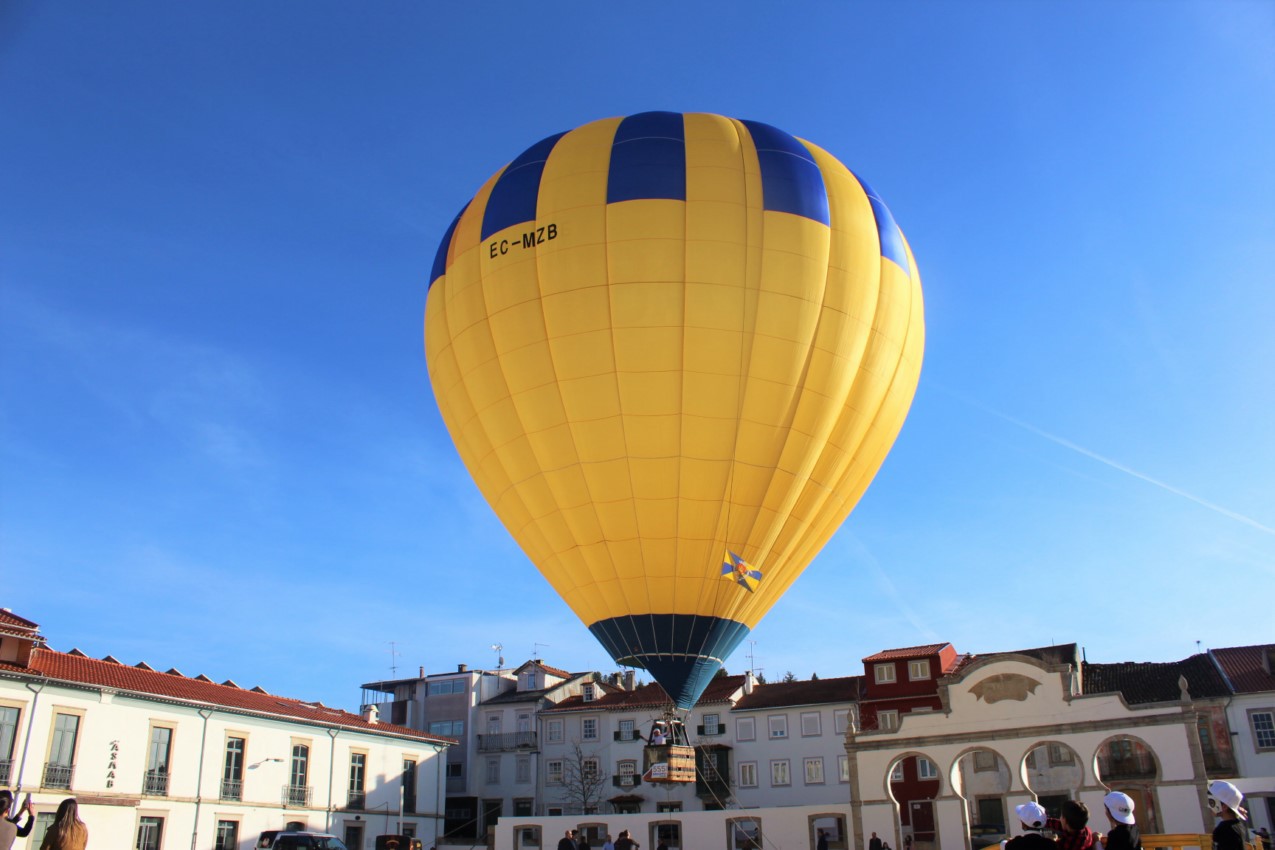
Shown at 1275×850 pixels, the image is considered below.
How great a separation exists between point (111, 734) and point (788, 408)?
24576 millimetres

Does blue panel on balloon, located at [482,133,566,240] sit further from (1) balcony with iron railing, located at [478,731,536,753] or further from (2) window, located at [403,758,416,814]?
(1) balcony with iron railing, located at [478,731,536,753]

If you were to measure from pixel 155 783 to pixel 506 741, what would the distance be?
74.6ft

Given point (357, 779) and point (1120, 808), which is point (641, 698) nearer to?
point (357, 779)

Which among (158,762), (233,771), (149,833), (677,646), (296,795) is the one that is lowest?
(149,833)

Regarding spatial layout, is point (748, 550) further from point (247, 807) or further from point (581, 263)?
point (247, 807)

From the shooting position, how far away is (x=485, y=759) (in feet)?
179

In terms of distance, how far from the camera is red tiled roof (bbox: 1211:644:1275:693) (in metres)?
41.1

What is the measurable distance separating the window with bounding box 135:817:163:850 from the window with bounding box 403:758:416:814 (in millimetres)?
12755

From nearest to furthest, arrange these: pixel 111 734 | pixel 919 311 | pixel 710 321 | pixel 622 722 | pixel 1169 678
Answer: pixel 710 321 → pixel 919 311 → pixel 111 734 → pixel 1169 678 → pixel 622 722

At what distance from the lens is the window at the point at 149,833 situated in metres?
32.9

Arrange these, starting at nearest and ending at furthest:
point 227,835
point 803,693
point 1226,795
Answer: point 1226,795 < point 227,835 < point 803,693

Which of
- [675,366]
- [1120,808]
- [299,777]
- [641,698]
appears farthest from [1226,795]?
[641,698]

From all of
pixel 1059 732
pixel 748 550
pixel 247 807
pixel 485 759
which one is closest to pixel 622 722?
pixel 485 759

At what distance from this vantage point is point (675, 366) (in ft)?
69.2
